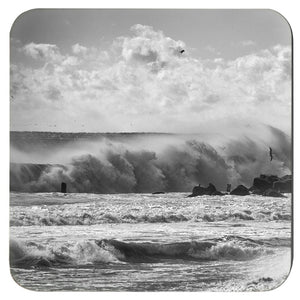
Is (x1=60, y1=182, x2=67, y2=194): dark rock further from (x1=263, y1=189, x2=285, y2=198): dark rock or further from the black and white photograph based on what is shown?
(x1=263, y1=189, x2=285, y2=198): dark rock

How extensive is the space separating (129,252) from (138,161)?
43 cm

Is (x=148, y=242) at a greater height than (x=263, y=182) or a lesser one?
lesser

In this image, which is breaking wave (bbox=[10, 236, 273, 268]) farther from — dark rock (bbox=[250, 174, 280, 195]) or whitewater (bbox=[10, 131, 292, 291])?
dark rock (bbox=[250, 174, 280, 195])

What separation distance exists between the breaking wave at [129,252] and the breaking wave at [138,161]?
0.26m

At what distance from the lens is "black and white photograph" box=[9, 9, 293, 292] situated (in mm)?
4852

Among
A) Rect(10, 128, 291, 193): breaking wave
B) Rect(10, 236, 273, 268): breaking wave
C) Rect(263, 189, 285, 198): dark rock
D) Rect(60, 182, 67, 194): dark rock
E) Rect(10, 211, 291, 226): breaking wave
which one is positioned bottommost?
Rect(10, 236, 273, 268): breaking wave

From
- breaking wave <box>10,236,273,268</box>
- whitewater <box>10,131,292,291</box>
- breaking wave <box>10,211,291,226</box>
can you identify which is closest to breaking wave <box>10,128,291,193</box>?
whitewater <box>10,131,292,291</box>

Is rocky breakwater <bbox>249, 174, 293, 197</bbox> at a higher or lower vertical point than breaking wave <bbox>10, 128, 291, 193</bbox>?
lower

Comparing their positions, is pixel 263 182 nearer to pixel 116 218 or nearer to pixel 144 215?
pixel 144 215

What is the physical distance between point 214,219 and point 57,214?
0.75m

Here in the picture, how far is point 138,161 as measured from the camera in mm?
4910

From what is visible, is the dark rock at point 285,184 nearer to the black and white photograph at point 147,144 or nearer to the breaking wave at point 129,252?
the black and white photograph at point 147,144

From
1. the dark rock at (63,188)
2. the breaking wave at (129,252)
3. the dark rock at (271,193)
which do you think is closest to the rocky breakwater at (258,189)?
the dark rock at (271,193)

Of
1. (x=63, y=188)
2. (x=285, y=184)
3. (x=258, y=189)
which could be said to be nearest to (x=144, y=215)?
(x=63, y=188)
